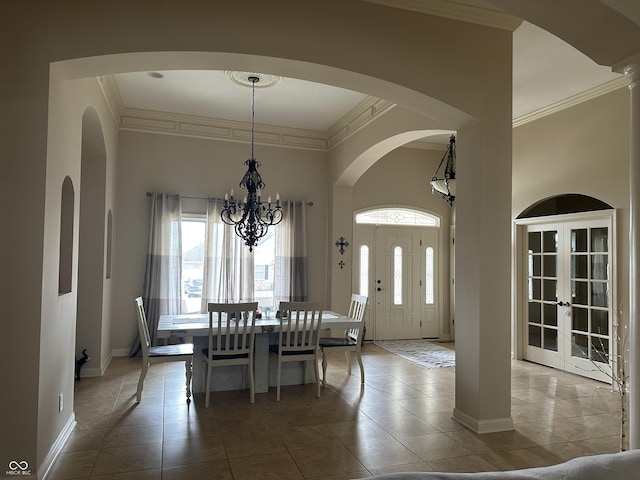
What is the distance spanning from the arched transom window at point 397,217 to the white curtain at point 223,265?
2128mm

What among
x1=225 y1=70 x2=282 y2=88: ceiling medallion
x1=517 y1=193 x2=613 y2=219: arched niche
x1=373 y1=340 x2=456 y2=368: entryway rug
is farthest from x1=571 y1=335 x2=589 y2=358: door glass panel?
x1=225 y1=70 x2=282 y2=88: ceiling medallion

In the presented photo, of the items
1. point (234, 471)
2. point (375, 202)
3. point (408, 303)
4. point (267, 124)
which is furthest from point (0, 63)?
point (408, 303)

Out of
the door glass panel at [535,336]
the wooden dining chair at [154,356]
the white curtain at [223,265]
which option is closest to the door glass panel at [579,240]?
the door glass panel at [535,336]

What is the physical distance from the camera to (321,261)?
7.18 metres

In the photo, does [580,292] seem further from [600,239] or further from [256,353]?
[256,353]

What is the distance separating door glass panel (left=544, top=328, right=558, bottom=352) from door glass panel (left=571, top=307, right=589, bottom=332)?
0.31 meters

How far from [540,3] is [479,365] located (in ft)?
8.42

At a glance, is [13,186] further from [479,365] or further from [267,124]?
[267,124]

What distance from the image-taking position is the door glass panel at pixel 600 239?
5145 mm

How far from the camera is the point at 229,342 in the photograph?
14.0 feet

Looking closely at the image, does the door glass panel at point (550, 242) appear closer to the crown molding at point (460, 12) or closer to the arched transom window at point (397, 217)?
the arched transom window at point (397, 217)

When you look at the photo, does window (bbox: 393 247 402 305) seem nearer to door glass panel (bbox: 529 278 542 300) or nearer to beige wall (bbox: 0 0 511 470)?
door glass panel (bbox: 529 278 542 300)

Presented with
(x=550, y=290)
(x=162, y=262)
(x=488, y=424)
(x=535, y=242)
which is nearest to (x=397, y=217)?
(x=535, y=242)

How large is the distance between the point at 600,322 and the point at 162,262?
5.60 metres
